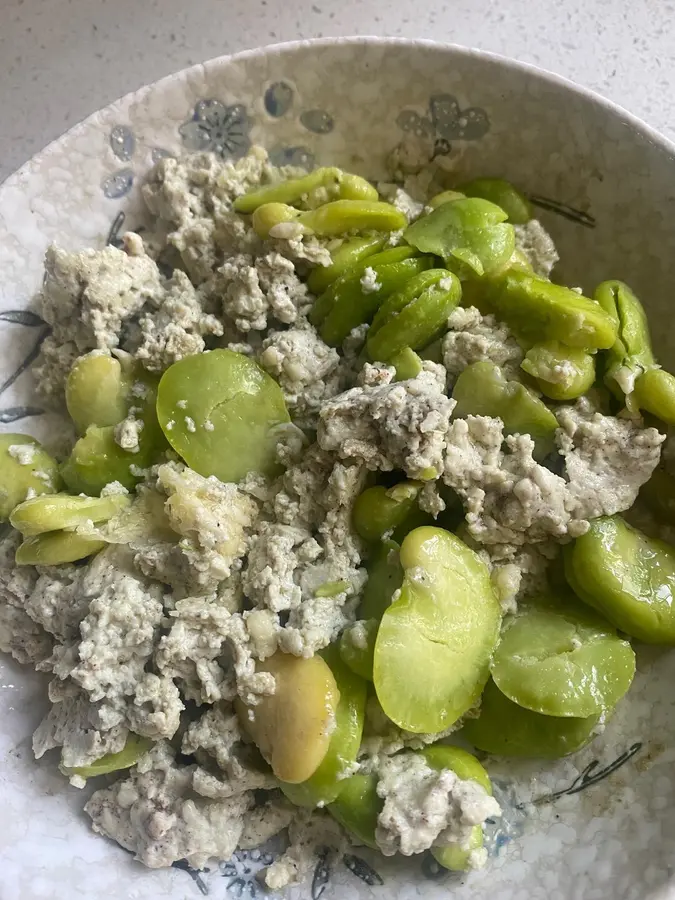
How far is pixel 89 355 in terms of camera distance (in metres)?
1.34

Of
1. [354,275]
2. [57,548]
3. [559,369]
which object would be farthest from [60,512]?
[559,369]

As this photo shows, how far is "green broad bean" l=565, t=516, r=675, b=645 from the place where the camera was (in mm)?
1153

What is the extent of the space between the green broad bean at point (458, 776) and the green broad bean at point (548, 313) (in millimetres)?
683

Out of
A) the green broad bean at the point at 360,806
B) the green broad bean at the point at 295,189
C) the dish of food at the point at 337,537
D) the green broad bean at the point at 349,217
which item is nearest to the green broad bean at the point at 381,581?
the dish of food at the point at 337,537

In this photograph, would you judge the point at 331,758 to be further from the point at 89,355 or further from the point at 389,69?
the point at 389,69

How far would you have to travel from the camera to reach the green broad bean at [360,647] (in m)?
1.12

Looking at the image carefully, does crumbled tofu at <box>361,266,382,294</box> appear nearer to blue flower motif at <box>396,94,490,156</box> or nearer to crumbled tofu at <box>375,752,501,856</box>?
blue flower motif at <box>396,94,490,156</box>

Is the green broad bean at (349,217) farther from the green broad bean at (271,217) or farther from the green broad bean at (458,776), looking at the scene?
the green broad bean at (458,776)

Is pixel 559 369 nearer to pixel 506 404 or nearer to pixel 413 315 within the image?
pixel 506 404

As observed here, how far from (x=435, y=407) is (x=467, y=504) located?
169 millimetres

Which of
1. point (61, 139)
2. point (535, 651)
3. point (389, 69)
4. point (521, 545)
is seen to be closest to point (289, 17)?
point (389, 69)

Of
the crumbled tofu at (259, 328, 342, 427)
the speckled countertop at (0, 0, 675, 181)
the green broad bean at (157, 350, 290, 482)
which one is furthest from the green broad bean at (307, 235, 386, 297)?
the speckled countertop at (0, 0, 675, 181)

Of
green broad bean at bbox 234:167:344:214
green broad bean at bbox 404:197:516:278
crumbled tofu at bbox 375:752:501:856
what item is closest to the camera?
crumbled tofu at bbox 375:752:501:856

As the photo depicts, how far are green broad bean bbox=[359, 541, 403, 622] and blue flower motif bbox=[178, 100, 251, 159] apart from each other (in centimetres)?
87
